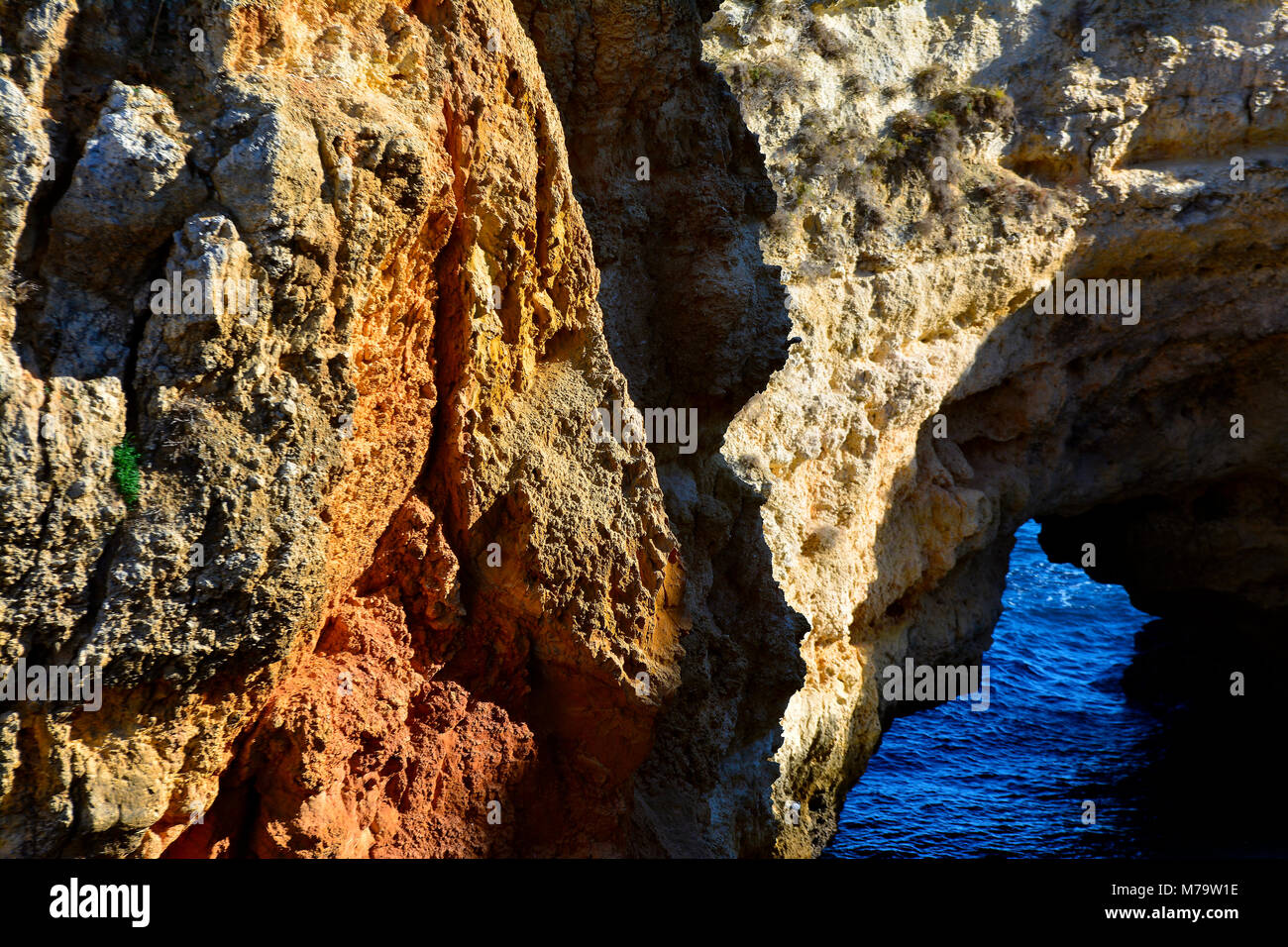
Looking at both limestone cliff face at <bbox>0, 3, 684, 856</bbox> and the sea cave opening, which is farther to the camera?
the sea cave opening

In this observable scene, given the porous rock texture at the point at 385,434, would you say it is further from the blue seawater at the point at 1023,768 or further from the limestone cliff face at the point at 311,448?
the blue seawater at the point at 1023,768

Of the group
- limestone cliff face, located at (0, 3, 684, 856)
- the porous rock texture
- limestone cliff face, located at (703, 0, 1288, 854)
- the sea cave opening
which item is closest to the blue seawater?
the sea cave opening

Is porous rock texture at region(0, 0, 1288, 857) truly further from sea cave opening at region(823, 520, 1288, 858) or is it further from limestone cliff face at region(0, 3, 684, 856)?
sea cave opening at region(823, 520, 1288, 858)

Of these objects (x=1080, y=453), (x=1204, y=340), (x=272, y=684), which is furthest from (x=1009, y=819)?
(x=272, y=684)

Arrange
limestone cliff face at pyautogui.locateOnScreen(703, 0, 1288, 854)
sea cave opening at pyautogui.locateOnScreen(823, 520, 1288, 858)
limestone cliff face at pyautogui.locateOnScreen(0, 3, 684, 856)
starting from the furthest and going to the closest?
sea cave opening at pyautogui.locateOnScreen(823, 520, 1288, 858) → limestone cliff face at pyautogui.locateOnScreen(703, 0, 1288, 854) → limestone cliff face at pyautogui.locateOnScreen(0, 3, 684, 856)

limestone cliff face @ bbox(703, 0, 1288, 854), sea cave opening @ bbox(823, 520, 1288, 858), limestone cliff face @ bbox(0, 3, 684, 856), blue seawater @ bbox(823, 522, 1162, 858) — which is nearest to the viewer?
limestone cliff face @ bbox(0, 3, 684, 856)

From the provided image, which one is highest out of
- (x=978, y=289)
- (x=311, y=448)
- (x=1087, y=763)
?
Result: (x=978, y=289)

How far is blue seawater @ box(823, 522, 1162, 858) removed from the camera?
1400cm

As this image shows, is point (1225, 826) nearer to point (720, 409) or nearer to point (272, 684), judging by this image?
point (720, 409)

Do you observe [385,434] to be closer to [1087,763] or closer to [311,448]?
[311,448]

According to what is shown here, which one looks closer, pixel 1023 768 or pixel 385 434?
pixel 385 434

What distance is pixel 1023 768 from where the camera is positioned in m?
16.1

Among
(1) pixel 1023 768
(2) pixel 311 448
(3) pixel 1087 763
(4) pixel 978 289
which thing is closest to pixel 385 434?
(2) pixel 311 448

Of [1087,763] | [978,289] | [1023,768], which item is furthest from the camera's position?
[1087,763]
